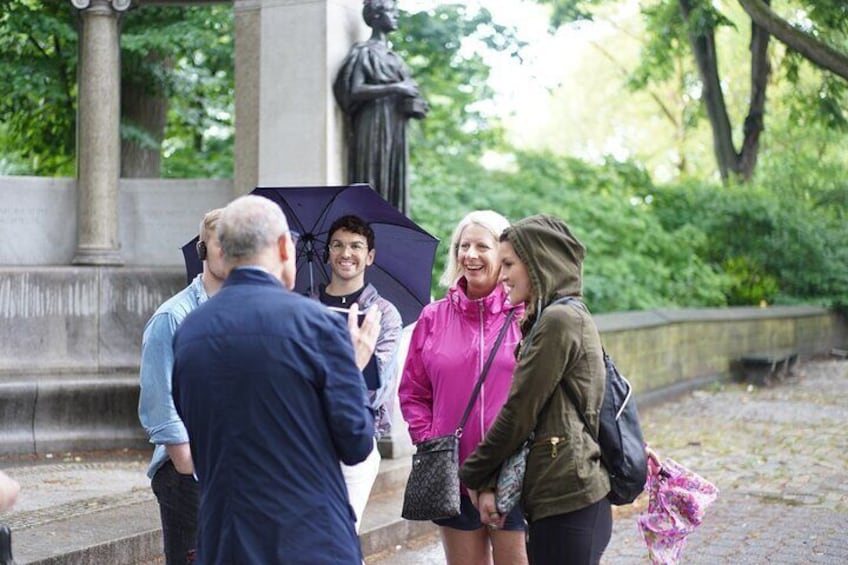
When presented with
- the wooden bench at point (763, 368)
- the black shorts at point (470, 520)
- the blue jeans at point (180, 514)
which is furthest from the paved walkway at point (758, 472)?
the blue jeans at point (180, 514)

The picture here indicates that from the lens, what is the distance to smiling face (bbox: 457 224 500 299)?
4895 millimetres

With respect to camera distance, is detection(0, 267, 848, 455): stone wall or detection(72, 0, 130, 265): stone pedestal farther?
detection(72, 0, 130, 265): stone pedestal

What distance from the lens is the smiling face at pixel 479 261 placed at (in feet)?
16.1

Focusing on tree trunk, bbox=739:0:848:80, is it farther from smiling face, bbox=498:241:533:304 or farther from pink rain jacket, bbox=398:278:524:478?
smiling face, bbox=498:241:533:304

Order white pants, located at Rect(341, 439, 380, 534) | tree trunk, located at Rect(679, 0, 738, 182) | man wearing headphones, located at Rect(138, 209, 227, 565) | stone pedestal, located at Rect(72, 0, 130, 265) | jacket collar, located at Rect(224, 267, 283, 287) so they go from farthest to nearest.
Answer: tree trunk, located at Rect(679, 0, 738, 182)
stone pedestal, located at Rect(72, 0, 130, 265)
man wearing headphones, located at Rect(138, 209, 227, 565)
white pants, located at Rect(341, 439, 380, 534)
jacket collar, located at Rect(224, 267, 283, 287)

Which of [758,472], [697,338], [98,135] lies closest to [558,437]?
[758,472]

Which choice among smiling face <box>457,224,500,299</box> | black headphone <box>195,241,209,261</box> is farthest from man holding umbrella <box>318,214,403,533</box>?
black headphone <box>195,241,209,261</box>

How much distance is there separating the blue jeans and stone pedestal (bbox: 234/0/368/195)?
526 cm

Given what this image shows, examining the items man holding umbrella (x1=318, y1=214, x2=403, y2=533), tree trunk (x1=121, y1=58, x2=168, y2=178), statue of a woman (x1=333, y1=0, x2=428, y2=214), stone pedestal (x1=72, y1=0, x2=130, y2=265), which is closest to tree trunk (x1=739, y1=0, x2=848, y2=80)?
tree trunk (x1=121, y1=58, x2=168, y2=178)

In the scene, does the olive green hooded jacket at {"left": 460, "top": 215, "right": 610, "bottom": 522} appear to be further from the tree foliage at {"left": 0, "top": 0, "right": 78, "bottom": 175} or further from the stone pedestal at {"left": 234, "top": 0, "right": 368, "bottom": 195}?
the tree foliage at {"left": 0, "top": 0, "right": 78, "bottom": 175}

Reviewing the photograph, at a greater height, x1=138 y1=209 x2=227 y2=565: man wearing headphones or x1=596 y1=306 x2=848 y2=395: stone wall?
x1=138 y1=209 x2=227 y2=565: man wearing headphones

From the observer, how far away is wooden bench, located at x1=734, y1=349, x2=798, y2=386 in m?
17.1

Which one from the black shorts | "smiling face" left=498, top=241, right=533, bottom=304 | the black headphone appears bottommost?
the black shorts

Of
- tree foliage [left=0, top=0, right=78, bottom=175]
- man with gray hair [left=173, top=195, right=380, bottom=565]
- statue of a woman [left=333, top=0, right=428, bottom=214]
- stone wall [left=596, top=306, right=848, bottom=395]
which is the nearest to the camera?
man with gray hair [left=173, top=195, right=380, bottom=565]
